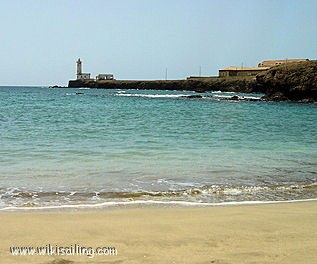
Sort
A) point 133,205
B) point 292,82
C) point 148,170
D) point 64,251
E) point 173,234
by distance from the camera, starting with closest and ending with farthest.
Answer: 1. point 64,251
2. point 173,234
3. point 133,205
4. point 148,170
5. point 292,82

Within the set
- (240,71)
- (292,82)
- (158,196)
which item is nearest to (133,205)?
(158,196)

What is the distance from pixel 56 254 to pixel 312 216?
12.5ft

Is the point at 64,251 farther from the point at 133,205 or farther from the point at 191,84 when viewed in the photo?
the point at 191,84

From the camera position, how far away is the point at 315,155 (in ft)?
46.1

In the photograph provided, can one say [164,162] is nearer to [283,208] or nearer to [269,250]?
[283,208]

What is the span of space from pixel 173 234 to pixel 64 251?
136 cm

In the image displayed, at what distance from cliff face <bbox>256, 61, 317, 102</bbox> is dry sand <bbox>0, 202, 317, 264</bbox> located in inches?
2346

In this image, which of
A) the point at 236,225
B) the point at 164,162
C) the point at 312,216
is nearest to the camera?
the point at 236,225

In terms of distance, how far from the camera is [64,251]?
4.62 m

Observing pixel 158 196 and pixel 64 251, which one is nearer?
pixel 64 251

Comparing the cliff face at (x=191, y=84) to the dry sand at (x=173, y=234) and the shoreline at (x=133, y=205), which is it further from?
the dry sand at (x=173, y=234)

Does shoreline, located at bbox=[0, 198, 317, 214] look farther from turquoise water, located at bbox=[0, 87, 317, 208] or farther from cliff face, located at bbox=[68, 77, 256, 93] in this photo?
cliff face, located at bbox=[68, 77, 256, 93]

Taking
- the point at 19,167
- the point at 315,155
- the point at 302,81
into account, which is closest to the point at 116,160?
the point at 19,167

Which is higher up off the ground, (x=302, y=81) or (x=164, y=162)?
(x=302, y=81)
